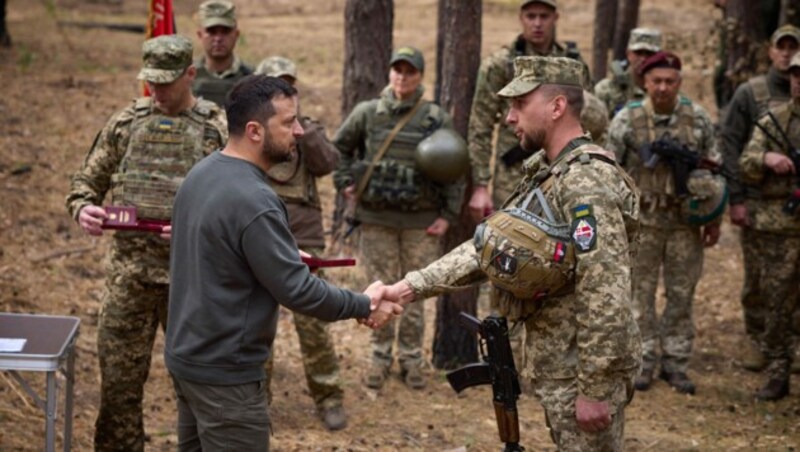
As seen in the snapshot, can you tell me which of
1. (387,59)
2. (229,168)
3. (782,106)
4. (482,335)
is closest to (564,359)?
(482,335)

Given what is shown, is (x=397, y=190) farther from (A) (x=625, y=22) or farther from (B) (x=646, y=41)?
(A) (x=625, y=22)

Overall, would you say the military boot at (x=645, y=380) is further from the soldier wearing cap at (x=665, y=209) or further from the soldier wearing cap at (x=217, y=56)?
the soldier wearing cap at (x=217, y=56)

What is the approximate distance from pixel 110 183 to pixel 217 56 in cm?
194

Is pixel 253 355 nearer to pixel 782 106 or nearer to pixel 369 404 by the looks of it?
pixel 369 404

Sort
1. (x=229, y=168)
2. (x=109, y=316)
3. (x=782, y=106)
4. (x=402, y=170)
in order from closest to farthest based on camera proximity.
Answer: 1. (x=229, y=168)
2. (x=109, y=316)
3. (x=402, y=170)
4. (x=782, y=106)

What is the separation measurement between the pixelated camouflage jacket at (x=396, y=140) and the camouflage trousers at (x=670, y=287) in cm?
162

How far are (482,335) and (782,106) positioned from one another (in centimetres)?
451

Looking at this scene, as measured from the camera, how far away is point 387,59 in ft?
35.3

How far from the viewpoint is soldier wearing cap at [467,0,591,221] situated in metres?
8.02

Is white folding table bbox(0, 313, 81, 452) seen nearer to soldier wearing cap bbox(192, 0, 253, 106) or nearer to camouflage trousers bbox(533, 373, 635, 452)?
camouflage trousers bbox(533, 373, 635, 452)

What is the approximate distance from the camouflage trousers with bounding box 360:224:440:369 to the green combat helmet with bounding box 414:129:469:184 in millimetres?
554

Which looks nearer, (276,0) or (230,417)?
(230,417)

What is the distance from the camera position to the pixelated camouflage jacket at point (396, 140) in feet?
26.3

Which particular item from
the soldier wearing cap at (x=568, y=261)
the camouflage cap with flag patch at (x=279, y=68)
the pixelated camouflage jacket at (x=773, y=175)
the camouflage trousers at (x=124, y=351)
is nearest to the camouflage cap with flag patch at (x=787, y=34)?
the pixelated camouflage jacket at (x=773, y=175)
